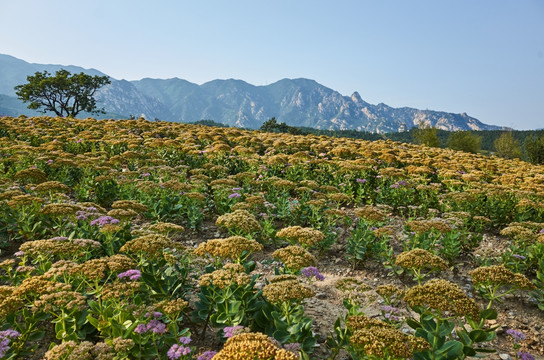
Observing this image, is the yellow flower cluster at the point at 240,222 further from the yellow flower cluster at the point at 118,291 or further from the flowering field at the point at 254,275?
the yellow flower cluster at the point at 118,291

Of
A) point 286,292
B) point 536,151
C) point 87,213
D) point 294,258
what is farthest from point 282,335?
point 536,151

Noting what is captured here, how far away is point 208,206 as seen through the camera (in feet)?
37.4

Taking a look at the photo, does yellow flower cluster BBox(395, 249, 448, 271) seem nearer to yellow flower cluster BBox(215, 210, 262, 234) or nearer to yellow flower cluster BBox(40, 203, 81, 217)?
yellow flower cluster BBox(215, 210, 262, 234)

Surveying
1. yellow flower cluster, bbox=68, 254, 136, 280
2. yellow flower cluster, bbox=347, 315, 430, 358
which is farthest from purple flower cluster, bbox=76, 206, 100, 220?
yellow flower cluster, bbox=347, 315, 430, 358

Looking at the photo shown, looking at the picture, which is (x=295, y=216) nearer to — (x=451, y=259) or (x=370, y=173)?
(x=451, y=259)

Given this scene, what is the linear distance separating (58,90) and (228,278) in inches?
3325

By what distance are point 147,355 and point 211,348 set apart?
108cm

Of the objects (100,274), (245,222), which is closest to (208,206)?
(245,222)

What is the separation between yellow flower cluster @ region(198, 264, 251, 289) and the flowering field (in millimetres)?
22

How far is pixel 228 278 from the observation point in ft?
15.6

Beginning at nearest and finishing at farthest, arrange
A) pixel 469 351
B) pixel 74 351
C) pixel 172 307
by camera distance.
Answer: pixel 74 351 < pixel 469 351 < pixel 172 307

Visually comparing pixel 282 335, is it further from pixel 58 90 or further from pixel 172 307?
pixel 58 90

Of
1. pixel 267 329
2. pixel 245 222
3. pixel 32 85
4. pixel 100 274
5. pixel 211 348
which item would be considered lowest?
pixel 211 348

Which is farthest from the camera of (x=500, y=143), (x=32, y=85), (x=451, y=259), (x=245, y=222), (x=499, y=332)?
(x=500, y=143)
